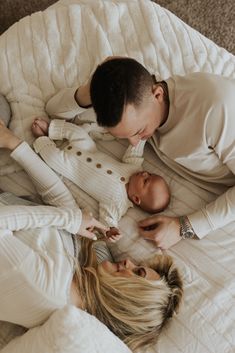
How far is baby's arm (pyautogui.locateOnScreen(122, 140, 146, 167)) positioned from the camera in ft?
4.28

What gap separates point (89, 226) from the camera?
1175 millimetres

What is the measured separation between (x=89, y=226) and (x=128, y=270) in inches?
6.6

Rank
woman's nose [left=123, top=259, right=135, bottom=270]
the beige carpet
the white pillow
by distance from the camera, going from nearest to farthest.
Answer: the white pillow < woman's nose [left=123, top=259, right=135, bottom=270] < the beige carpet

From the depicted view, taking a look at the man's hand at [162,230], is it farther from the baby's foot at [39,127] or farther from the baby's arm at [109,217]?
the baby's foot at [39,127]

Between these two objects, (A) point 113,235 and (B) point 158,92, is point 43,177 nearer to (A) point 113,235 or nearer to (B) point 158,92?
(A) point 113,235

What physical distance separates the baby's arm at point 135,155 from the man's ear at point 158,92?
0.20 metres

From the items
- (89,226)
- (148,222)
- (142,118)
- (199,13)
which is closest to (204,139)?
(142,118)

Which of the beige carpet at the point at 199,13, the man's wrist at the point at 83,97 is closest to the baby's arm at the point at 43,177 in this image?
the man's wrist at the point at 83,97

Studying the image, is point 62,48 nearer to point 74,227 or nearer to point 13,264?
point 74,227

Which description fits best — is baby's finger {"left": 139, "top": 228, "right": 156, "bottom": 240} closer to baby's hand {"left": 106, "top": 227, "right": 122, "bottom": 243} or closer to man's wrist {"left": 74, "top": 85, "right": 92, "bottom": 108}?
baby's hand {"left": 106, "top": 227, "right": 122, "bottom": 243}

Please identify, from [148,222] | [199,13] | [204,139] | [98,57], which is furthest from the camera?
[199,13]

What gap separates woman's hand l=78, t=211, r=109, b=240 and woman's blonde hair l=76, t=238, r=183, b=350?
0.38 ft

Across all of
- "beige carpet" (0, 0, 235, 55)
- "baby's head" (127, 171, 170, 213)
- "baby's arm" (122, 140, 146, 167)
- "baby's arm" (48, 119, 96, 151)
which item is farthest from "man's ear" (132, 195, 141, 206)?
"beige carpet" (0, 0, 235, 55)

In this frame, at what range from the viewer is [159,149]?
1299 mm
